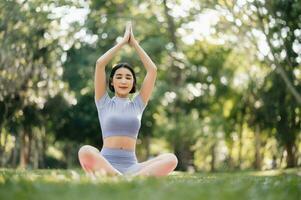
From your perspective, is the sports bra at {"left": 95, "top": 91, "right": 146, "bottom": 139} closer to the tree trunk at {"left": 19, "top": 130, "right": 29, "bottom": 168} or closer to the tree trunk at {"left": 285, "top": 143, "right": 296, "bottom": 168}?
the tree trunk at {"left": 19, "top": 130, "right": 29, "bottom": 168}

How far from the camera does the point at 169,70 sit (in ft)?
109

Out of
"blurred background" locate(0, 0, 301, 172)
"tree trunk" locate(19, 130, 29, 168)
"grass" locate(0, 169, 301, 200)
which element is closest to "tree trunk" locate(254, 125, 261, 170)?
"blurred background" locate(0, 0, 301, 172)

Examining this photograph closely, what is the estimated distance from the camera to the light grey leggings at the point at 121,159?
702 centimetres

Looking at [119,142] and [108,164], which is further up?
[119,142]

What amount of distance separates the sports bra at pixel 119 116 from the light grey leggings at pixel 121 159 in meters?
0.22

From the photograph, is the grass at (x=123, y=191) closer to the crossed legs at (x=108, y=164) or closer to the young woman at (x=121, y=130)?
the crossed legs at (x=108, y=164)

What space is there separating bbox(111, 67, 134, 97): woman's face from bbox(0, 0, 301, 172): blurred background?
20.7 feet

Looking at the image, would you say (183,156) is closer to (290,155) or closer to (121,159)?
(290,155)

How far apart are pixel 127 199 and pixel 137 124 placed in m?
3.67

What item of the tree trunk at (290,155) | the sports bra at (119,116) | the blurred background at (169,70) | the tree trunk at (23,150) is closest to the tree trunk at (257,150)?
the blurred background at (169,70)

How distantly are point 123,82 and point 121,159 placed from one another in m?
1.11

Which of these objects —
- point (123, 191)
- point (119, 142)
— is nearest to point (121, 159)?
point (119, 142)

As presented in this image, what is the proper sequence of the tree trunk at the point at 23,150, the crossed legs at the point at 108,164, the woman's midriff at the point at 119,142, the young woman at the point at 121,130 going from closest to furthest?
the crossed legs at the point at 108,164, the young woman at the point at 121,130, the woman's midriff at the point at 119,142, the tree trunk at the point at 23,150

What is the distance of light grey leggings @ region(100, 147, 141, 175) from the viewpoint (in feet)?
23.0
